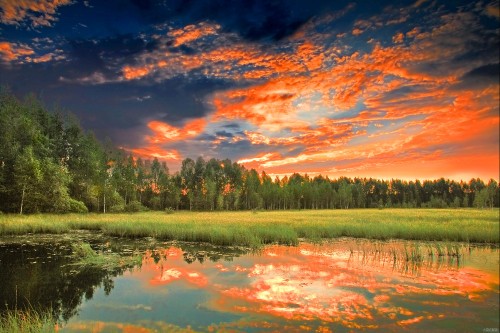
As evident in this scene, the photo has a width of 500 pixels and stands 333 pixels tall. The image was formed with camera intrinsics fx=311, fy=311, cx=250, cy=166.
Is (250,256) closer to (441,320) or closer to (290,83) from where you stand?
(441,320)

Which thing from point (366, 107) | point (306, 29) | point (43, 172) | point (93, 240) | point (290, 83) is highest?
point (306, 29)

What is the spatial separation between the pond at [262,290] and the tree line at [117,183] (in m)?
25.8

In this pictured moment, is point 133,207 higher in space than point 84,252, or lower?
lower

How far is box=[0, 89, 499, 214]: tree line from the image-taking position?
4106 centimetres

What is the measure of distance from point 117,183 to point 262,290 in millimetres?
73748

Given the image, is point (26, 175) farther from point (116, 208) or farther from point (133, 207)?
point (133, 207)

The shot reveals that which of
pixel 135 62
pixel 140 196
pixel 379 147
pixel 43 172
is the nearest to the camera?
pixel 379 147

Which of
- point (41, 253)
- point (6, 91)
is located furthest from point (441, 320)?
point (6, 91)

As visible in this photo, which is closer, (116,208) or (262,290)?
(262,290)

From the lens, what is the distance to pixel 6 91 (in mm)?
46500

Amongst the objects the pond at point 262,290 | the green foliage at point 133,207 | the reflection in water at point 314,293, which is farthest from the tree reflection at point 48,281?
the green foliage at point 133,207

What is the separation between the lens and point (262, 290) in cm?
1250

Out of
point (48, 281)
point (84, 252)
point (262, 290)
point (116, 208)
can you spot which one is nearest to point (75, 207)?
point (116, 208)

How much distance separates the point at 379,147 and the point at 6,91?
5237cm
